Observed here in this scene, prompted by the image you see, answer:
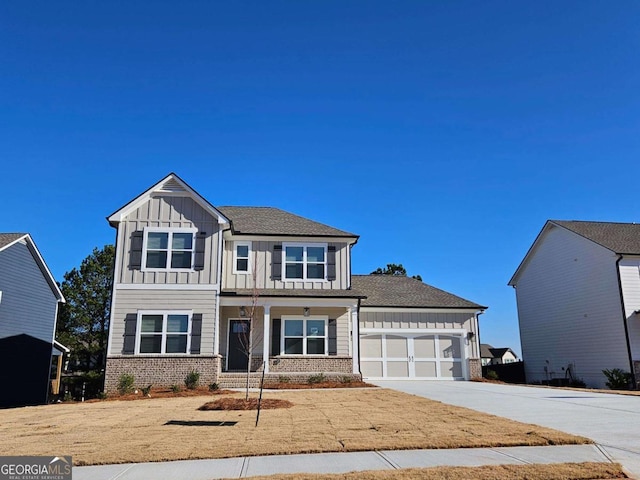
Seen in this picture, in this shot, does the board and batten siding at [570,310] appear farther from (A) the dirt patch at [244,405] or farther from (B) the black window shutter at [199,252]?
(B) the black window shutter at [199,252]

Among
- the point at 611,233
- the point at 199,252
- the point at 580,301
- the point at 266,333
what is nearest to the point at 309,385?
the point at 266,333

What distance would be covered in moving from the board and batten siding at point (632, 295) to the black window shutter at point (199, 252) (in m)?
17.8

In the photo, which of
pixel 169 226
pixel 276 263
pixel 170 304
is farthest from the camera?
pixel 276 263

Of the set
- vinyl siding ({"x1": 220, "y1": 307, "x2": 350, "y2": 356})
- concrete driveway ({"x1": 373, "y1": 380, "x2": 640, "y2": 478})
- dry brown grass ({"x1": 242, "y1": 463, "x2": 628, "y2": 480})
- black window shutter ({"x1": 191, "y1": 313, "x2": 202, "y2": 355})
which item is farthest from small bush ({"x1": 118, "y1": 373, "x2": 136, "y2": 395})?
dry brown grass ({"x1": 242, "y1": 463, "x2": 628, "y2": 480})

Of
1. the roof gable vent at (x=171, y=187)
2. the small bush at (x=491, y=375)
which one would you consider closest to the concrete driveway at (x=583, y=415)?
the small bush at (x=491, y=375)

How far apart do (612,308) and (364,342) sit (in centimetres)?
1106

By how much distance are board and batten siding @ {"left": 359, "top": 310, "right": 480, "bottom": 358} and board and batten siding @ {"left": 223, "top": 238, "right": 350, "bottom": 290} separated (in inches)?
114

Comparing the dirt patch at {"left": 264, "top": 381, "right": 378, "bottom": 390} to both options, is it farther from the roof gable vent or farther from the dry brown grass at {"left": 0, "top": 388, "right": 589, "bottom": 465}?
the roof gable vent

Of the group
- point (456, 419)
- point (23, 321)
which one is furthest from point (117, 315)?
point (456, 419)

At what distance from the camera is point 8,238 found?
20.0 metres

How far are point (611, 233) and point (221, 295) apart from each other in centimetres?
1938

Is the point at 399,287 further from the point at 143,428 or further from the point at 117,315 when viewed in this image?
the point at 143,428

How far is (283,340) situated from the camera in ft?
66.6

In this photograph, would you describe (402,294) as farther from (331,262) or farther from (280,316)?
(280,316)
